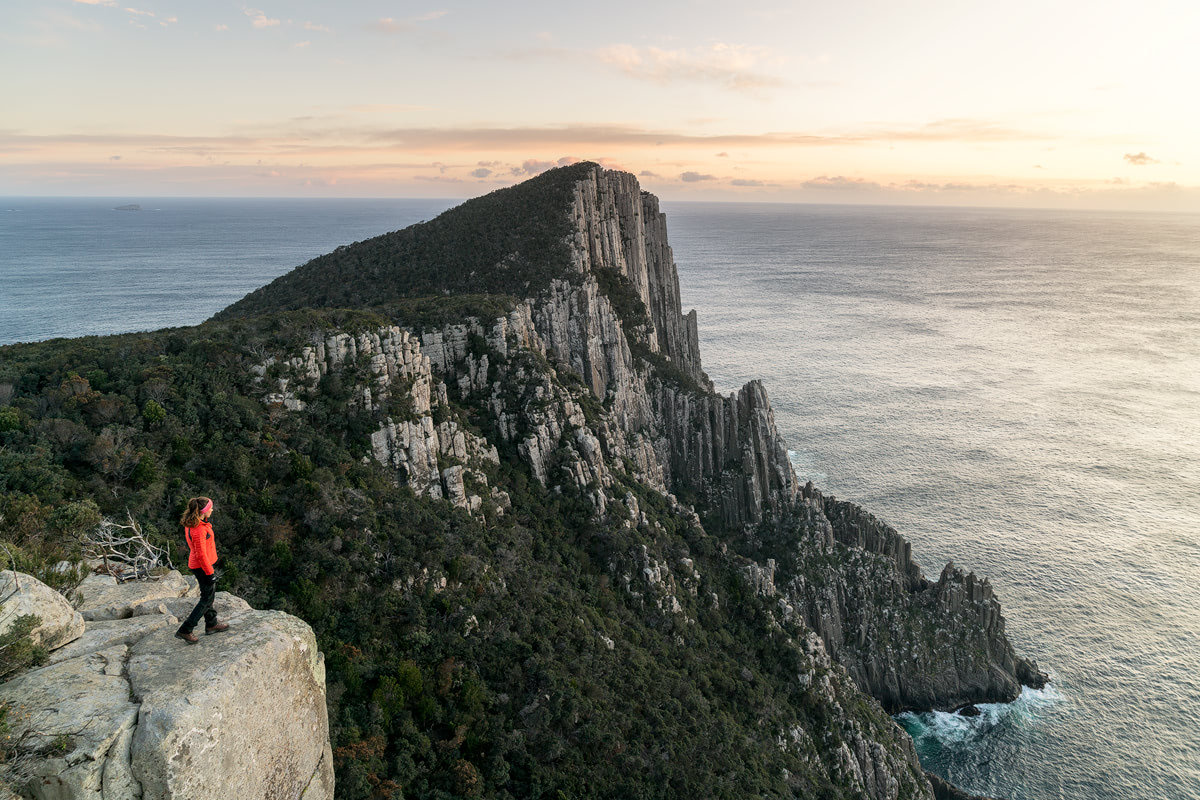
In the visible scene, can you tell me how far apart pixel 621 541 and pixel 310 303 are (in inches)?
2015

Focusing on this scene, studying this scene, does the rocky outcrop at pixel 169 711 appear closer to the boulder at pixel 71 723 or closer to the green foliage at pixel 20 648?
the boulder at pixel 71 723

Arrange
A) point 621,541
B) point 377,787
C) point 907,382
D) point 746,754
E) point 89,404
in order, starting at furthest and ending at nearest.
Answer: point 907,382 < point 621,541 < point 746,754 < point 89,404 < point 377,787

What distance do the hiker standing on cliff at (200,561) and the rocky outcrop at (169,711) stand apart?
0.38 metres

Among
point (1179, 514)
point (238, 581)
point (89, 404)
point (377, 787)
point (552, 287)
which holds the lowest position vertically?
point (1179, 514)

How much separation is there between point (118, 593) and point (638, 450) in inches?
2151

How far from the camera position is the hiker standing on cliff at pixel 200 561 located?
15.3 m

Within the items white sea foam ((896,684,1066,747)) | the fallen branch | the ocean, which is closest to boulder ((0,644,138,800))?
the fallen branch

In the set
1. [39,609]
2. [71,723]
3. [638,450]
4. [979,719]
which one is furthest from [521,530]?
[979,719]

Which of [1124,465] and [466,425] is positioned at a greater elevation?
[466,425]

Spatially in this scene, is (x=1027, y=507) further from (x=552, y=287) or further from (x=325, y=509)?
(x=325, y=509)

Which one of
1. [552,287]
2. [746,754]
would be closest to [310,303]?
[552,287]

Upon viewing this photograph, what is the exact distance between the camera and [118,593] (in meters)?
18.1

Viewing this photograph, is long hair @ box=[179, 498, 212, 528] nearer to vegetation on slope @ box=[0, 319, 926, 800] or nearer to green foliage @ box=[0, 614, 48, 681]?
green foliage @ box=[0, 614, 48, 681]

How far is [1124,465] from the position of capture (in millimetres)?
101875
